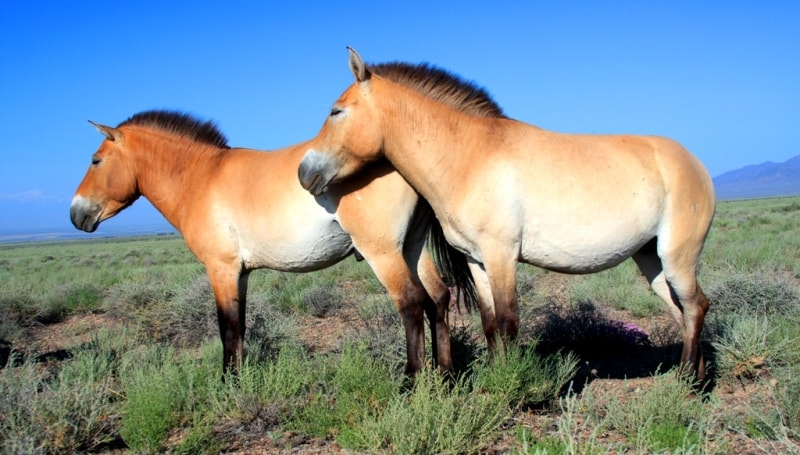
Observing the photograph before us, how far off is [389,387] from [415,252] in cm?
141

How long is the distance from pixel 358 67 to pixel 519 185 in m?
1.44

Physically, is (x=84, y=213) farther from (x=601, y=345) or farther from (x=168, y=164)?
(x=601, y=345)

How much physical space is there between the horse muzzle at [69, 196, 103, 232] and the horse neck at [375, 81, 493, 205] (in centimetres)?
304

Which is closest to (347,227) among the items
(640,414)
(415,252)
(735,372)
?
(415,252)

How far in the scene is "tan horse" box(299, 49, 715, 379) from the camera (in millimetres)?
4379

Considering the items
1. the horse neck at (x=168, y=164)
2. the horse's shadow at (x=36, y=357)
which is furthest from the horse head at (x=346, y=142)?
the horse's shadow at (x=36, y=357)

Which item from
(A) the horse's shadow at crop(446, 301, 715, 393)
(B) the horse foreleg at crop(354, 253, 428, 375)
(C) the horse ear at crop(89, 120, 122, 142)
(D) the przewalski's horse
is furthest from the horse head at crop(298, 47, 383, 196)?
(C) the horse ear at crop(89, 120, 122, 142)

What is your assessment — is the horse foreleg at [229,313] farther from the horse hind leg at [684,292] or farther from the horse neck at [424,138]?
the horse hind leg at [684,292]

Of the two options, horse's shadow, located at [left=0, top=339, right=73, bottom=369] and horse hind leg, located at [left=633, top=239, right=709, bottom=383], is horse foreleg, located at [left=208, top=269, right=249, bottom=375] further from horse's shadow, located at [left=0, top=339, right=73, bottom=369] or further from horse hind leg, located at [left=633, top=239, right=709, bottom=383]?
horse hind leg, located at [left=633, top=239, right=709, bottom=383]

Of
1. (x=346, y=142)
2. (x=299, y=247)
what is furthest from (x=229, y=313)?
(x=346, y=142)

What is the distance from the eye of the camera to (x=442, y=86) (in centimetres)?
483

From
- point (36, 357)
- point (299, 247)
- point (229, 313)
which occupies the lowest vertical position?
point (36, 357)

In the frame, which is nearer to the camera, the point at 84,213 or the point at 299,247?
the point at 299,247

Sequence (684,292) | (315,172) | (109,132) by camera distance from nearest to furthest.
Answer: (315,172) → (684,292) → (109,132)
